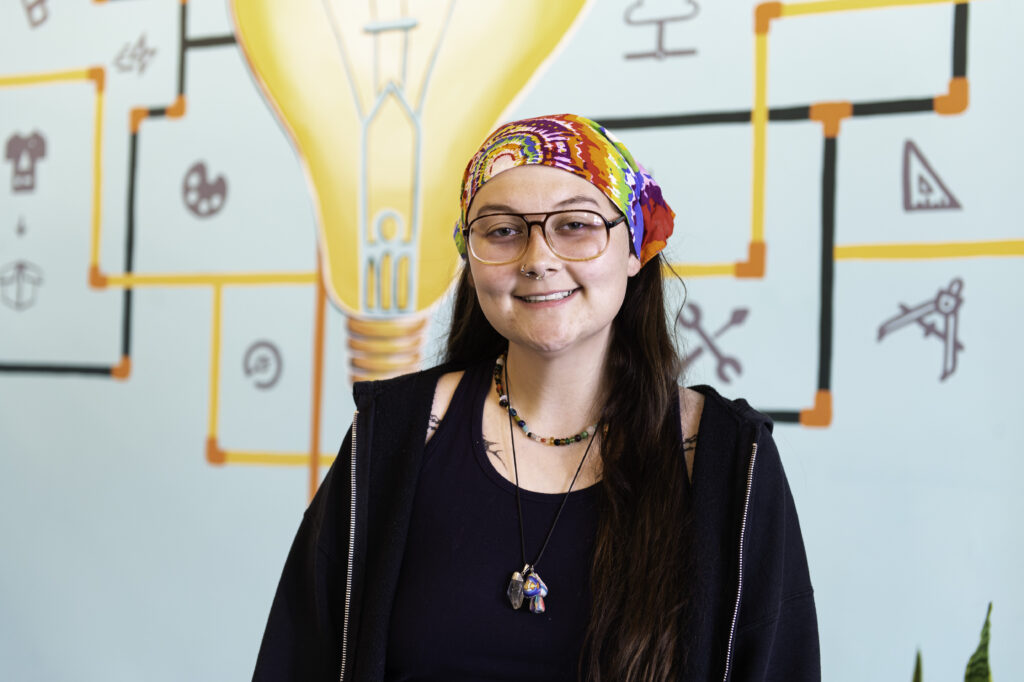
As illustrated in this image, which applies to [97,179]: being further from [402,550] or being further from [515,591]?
[515,591]

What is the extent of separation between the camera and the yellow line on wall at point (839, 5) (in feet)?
6.54

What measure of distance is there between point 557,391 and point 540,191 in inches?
11.6

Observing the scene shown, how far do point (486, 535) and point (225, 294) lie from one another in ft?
5.17

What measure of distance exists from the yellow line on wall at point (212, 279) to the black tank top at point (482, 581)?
4.35 ft

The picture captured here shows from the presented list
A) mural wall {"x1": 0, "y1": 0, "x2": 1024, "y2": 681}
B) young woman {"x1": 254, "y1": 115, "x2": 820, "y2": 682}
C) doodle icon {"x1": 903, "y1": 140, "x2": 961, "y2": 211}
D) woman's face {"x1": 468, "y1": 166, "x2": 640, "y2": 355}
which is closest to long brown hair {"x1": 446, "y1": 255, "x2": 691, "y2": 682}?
young woman {"x1": 254, "y1": 115, "x2": 820, "y2": 682}

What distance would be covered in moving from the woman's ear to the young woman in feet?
0.05

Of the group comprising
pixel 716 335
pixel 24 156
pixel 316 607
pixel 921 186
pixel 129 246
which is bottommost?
pixel 316 607

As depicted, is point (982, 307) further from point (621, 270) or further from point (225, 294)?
point (225, 294)

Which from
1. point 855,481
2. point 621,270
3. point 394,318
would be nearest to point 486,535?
point 621,270

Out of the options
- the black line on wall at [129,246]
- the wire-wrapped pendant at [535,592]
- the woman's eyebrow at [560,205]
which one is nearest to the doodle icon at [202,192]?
the black line on wall at [129,246]

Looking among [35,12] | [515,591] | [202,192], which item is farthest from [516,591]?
[35,12]

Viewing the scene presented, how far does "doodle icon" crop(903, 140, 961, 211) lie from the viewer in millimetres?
1964

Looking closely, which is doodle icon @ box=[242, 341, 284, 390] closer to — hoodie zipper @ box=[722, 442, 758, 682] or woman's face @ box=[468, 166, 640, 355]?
woman's face @ box=[468, 166, 640, 355]

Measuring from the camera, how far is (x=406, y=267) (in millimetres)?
2404
